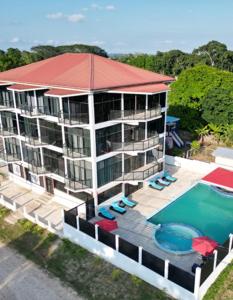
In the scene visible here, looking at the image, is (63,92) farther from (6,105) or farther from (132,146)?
(6,105)

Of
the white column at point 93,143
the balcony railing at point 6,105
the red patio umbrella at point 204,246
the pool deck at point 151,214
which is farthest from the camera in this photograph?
the balcony railing at point 6,105

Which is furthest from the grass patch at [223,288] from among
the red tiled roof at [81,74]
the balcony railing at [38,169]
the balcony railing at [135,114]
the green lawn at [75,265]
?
the balcony railing at [38,169]

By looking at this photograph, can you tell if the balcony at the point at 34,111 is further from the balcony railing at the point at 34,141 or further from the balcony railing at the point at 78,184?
the balcony railing at the point at 78,184

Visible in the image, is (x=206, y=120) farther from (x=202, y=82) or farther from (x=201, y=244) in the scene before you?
(x=201, y=244)

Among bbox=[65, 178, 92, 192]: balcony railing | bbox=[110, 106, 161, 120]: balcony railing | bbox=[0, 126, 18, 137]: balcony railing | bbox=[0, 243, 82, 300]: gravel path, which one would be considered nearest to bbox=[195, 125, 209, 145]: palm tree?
bbox=[110, 106, 161, 120]: balcony railing

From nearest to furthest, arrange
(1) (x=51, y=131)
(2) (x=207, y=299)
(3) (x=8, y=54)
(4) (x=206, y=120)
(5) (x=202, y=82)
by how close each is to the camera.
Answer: (2) (x=207, y=299), (1) (x=51, y=131), (4) (x=206, y=120), (5) (x=202, y=82), (3) (x=8, y=54)

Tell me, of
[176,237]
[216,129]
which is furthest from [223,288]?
[216,129]

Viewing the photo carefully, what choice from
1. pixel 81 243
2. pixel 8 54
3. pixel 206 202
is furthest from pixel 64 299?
pixel 8 54
